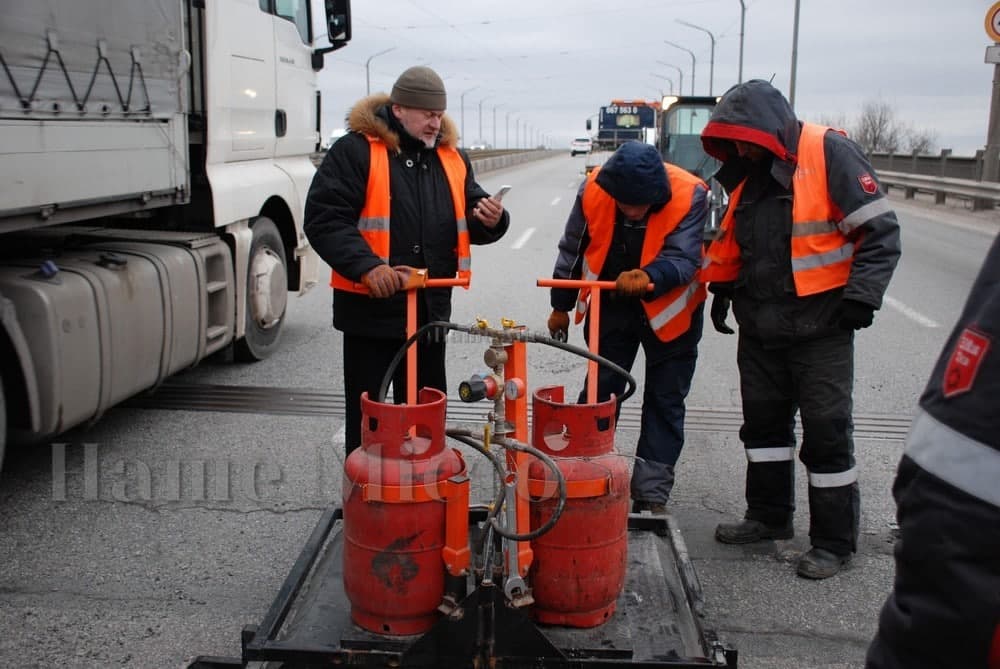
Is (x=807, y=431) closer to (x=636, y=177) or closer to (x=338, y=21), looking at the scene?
(x=636, y=177)

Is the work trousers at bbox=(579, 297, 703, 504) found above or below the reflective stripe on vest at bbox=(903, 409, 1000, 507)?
below

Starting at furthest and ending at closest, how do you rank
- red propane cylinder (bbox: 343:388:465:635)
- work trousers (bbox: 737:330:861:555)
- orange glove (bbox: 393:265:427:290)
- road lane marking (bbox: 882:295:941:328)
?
road lane marking (bbox: 882:295:941:328), work trousers (bbox: 737:330:861:555), orange glove (bbox: 393:265:427:290), red propane cylinder (bbox: 343:388:465:635)

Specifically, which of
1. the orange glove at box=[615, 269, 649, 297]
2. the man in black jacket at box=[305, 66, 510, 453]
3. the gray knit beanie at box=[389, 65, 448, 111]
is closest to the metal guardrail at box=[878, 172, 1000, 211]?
the orange glove at box=[615, 269, 649, 297]

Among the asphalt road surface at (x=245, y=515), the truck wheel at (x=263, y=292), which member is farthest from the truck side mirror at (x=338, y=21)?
the asphalt road surface at (x=245, y=515)

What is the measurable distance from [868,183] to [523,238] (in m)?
12.9

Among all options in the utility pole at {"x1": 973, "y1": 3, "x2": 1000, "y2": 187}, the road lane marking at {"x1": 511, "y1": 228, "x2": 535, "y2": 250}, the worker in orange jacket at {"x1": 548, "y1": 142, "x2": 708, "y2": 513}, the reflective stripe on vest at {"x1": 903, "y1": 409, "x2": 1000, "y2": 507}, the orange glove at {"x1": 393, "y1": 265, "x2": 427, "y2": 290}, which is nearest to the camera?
the reflective stripe on vest at {"x1": 903, "y1": 409, "x2": 1000, "y2": 507}

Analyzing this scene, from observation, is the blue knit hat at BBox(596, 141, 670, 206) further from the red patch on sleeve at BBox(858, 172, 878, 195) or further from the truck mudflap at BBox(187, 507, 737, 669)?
the truck mudflap at BBox(187, 507, 737, 669)

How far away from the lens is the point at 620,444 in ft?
19.2

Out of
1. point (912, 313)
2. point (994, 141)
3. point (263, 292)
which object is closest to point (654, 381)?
point (263, 292)

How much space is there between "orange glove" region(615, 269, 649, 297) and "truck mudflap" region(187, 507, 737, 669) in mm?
1045

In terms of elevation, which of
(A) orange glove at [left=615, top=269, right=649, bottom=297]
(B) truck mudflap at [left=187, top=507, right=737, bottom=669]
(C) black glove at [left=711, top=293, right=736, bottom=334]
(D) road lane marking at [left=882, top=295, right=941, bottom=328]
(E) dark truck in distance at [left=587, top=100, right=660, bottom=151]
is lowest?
(B) truck mudflap at [left=187, top=507, right=737, bottom=669]

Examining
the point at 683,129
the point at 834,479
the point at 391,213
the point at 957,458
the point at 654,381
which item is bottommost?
the point at 834,479

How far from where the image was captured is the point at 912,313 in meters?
10.0

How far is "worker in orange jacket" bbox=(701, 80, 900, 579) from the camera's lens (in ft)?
12.8
